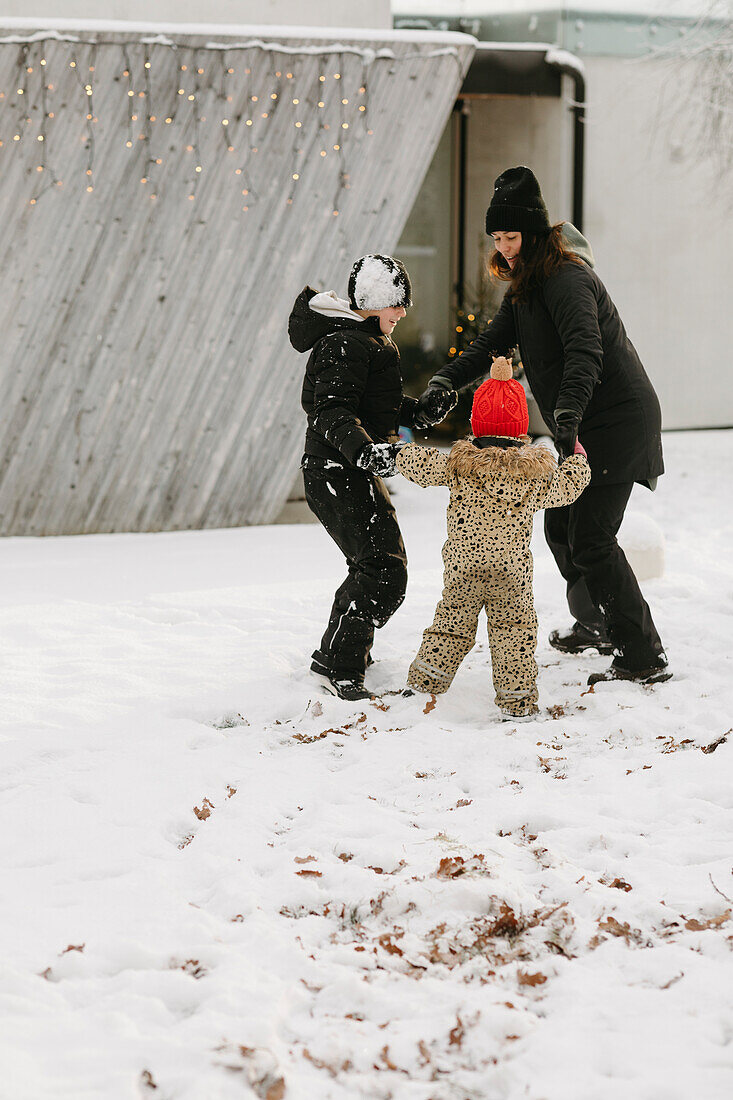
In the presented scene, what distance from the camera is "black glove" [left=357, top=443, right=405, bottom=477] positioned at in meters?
3.80

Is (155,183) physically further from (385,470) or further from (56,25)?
(385,470)

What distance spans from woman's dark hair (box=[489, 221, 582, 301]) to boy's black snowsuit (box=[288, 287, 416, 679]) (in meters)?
0.55

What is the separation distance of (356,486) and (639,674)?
1.33m

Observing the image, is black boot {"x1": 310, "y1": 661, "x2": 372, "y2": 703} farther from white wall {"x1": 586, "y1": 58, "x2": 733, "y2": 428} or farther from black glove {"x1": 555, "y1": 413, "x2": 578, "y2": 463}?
white wall {"x1": 586, "y1": 58, "x2": 733, "y2": 428}

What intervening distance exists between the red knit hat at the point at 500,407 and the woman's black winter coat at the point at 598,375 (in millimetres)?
208

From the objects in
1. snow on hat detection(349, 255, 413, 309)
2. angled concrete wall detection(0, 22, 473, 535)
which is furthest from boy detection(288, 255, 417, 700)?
angled concrete wall detection(0, 22, 473, 535)

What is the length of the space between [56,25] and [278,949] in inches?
248

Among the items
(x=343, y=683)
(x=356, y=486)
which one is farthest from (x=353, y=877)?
(x=356, y=486)

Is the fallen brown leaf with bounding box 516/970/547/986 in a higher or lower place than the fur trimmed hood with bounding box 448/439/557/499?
lower

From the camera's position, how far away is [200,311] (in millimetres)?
7395

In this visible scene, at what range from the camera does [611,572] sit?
4176mm

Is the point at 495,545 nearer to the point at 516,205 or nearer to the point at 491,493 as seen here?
the point at 491,493

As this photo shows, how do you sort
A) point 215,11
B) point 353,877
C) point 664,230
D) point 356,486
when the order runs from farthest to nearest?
point 664,230 → point 215,11 → point 356,486 → point 353,877

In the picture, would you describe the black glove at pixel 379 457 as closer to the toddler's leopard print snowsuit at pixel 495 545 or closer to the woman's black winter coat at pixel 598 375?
the toddler's leopard print snowsuit at pixel 495 545
